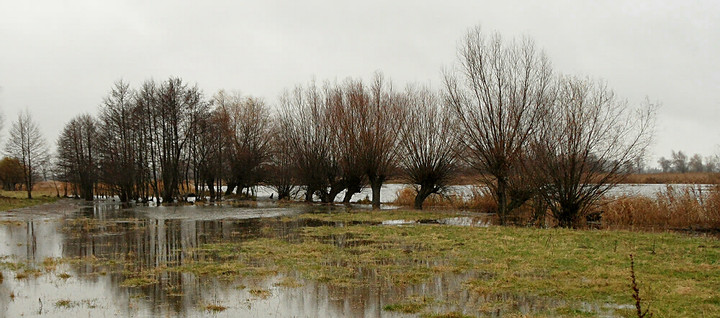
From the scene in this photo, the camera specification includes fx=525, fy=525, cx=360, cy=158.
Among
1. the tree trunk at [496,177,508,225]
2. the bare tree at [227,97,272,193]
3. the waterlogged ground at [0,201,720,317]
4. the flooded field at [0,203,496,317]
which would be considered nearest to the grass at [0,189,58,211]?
the bare tree at [227,97,272,193]

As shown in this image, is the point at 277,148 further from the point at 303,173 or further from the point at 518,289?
the point at 518,289

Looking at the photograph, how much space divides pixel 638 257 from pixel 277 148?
155 feet

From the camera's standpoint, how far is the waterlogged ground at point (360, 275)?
325 inches

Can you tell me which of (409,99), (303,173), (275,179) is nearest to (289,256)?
(409,99)

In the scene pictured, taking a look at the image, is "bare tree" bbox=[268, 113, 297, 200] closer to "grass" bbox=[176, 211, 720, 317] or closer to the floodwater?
"grass" bbox=[176, 211, 720, 317]

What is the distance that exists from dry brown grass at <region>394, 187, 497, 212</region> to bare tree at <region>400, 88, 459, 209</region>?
77.9 inches

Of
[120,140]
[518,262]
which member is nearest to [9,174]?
[120,140]

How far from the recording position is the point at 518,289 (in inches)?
364

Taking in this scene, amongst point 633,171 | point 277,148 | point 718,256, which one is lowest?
point 718,256

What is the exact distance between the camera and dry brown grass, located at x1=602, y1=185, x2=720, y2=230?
22.5 m

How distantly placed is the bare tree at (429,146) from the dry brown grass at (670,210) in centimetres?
1091

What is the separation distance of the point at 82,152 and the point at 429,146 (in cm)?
5093

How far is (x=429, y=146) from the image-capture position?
3428 cm

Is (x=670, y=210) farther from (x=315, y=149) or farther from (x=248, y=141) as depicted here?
(x=248, y=141)
